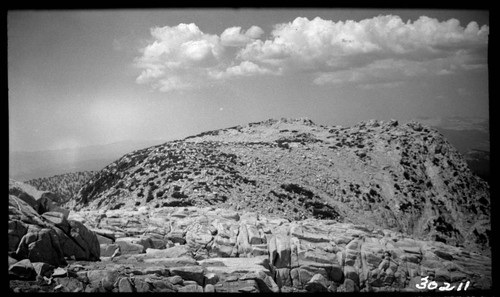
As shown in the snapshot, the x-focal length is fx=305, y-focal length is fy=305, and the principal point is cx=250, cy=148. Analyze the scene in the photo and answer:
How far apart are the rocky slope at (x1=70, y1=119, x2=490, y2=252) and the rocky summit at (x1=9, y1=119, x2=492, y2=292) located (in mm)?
164

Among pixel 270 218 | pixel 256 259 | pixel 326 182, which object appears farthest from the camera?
pixel 326 182

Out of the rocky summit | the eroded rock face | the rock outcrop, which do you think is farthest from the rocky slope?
the eroded rock face

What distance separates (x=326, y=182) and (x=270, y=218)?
12.9 meters

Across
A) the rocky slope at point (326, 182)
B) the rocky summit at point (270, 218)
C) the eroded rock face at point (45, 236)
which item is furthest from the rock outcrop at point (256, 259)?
the rocky slope at point (326, 182)

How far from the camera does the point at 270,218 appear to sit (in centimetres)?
2517

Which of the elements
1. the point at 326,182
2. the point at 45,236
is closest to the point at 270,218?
the point at 326,182

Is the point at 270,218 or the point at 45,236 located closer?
the point at 45,236

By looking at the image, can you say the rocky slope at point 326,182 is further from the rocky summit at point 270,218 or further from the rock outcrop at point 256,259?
the rock outcrop at point 256,259

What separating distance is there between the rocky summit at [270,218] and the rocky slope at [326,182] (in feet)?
0.54

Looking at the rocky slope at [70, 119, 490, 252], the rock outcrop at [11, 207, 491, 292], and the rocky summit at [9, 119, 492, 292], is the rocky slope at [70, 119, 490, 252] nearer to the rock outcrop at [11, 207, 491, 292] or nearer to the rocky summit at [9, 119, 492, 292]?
the rocky summit at [9, 119, 492, 292]

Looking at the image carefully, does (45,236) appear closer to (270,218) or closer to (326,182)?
(270,218)

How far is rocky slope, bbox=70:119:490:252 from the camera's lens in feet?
98.8
